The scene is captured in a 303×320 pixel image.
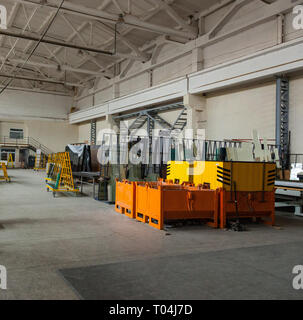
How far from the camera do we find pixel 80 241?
16.5 ft

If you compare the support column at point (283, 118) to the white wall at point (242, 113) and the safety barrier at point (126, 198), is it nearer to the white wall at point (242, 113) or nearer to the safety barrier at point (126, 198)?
the white wall at point (242, 113)

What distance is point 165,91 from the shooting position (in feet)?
55.3

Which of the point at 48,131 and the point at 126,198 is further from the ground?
the point at 48,131

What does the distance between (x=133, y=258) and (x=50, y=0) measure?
1128 cm

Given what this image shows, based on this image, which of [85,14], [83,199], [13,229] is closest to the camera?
[13,229]

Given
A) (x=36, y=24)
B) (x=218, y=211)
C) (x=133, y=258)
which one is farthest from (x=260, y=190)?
(x=36, y=24)

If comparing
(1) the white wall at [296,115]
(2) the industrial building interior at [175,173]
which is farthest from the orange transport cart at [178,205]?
(1) the white wall at [296,115]

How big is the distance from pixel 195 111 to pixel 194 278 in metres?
12.4

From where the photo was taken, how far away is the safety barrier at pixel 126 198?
707cm

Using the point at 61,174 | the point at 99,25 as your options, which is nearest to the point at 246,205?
the point at 61,174

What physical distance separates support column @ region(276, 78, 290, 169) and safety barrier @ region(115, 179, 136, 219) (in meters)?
6.47

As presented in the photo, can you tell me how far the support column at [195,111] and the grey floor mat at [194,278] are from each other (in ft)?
36.3

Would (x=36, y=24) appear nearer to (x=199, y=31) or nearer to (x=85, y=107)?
(x=199, y=31)

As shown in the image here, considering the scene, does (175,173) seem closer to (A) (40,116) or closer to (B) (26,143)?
(A) (40,116)
